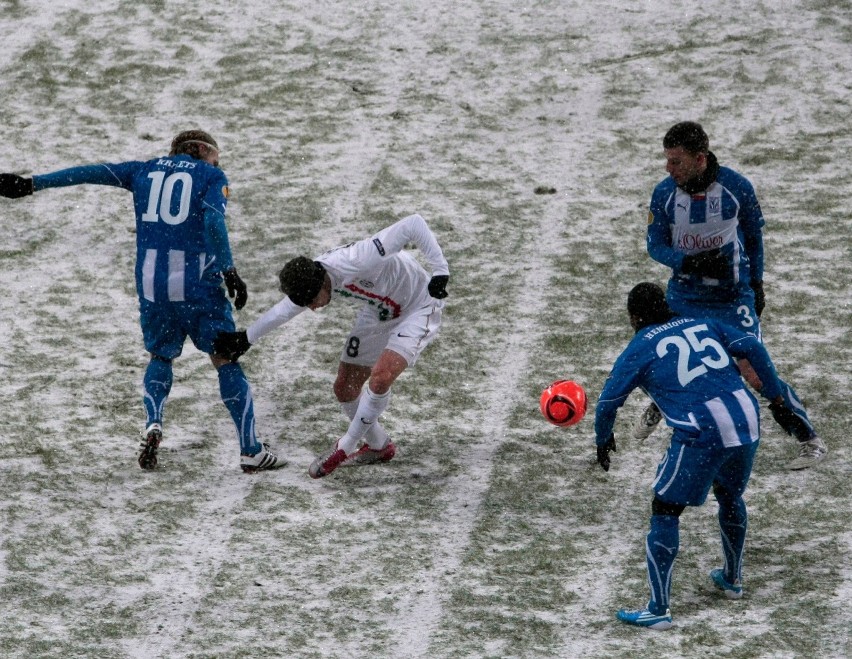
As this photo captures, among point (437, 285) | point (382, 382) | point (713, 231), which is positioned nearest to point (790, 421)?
point (713, 231)

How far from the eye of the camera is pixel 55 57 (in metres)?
15.1

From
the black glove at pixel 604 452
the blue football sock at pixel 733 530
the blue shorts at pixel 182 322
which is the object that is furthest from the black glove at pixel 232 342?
the blue football sock at pixel 733 530

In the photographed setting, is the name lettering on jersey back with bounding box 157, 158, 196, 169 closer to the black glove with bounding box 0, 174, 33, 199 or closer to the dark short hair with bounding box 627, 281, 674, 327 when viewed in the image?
the black glove with bounding box 0, 174, 33, 199

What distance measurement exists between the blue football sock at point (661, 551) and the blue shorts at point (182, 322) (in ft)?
10.5

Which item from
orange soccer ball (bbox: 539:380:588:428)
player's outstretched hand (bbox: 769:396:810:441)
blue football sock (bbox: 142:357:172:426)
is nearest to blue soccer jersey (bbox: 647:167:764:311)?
player's outstretched hand (bbox: 769:396:810:441)

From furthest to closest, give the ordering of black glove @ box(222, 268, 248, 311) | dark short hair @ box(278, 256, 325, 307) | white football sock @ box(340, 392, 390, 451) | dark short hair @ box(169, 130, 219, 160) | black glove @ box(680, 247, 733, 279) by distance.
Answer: white football sock @ box(340, 392, 390, 451) < dark short hair @ box(169, 130, 219, 160) < black glove @ box(680, 247, 733, 279) < black glove @ box(222, 268, 248, 311) < dark short hair @ box(278, 256, 325, 307)

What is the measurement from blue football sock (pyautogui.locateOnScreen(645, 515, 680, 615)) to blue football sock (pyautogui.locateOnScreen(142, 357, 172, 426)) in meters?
3.35

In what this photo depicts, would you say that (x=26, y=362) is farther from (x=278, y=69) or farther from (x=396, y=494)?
(x=278, y=69)

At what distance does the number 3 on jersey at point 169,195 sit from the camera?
8172 millimetres

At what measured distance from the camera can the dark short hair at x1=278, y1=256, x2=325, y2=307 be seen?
7.84m

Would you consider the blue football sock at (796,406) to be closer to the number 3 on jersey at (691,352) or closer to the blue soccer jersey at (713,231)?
the blue soccer jersey at (713,231)

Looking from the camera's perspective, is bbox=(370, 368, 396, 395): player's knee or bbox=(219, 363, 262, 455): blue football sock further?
bbox=(219, 363, 262, 455): blue football sock

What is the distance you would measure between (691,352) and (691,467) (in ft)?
1.82

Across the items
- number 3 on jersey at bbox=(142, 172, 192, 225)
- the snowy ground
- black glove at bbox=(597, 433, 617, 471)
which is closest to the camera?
black glove at bbox=(597, 433, 617, 471)
